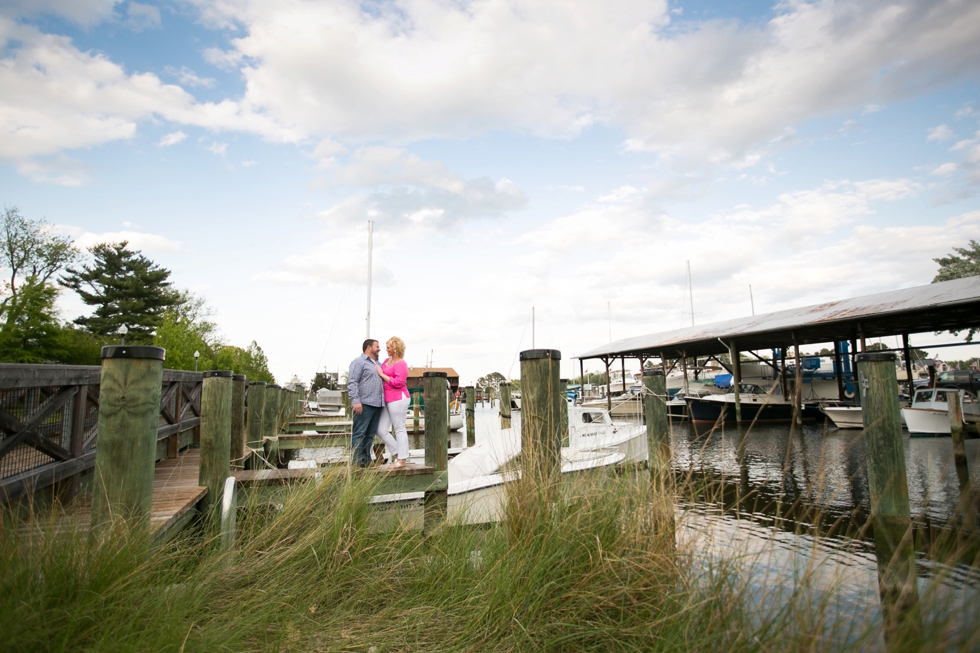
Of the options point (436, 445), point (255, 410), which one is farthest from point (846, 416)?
point (255, 410)

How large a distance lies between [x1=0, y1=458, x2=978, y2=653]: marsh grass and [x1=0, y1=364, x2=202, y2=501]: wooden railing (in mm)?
505

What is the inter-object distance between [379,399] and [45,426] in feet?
9.55

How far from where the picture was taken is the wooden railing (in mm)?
3283

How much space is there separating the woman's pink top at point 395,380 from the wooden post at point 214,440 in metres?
1.79

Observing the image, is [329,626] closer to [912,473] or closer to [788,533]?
[788,533]

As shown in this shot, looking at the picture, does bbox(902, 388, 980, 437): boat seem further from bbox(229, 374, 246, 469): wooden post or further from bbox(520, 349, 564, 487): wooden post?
bbox(229, 374, 246, 469): wooden post

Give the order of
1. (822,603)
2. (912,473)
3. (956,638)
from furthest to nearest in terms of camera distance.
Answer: (912,473)
(822,603)
(956,638)

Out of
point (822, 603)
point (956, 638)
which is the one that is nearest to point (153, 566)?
point (822, 603)

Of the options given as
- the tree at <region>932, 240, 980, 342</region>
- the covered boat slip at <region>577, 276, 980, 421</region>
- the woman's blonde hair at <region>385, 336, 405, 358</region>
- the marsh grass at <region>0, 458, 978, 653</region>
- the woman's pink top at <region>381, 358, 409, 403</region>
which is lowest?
the marsh grass at <region>0, 458, 978, 653</region>

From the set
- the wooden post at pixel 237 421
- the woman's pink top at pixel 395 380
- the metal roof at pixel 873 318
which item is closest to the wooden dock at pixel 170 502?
the wooden post at pixel 237 421

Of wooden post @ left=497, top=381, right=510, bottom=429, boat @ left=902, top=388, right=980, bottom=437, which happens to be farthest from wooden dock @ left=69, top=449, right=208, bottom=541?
wooden post @ left=497, top=381, right=510, bottom=429

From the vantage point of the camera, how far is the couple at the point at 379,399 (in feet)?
19.8

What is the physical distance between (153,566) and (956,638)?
10.5 feet

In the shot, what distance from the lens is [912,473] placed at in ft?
33.0
